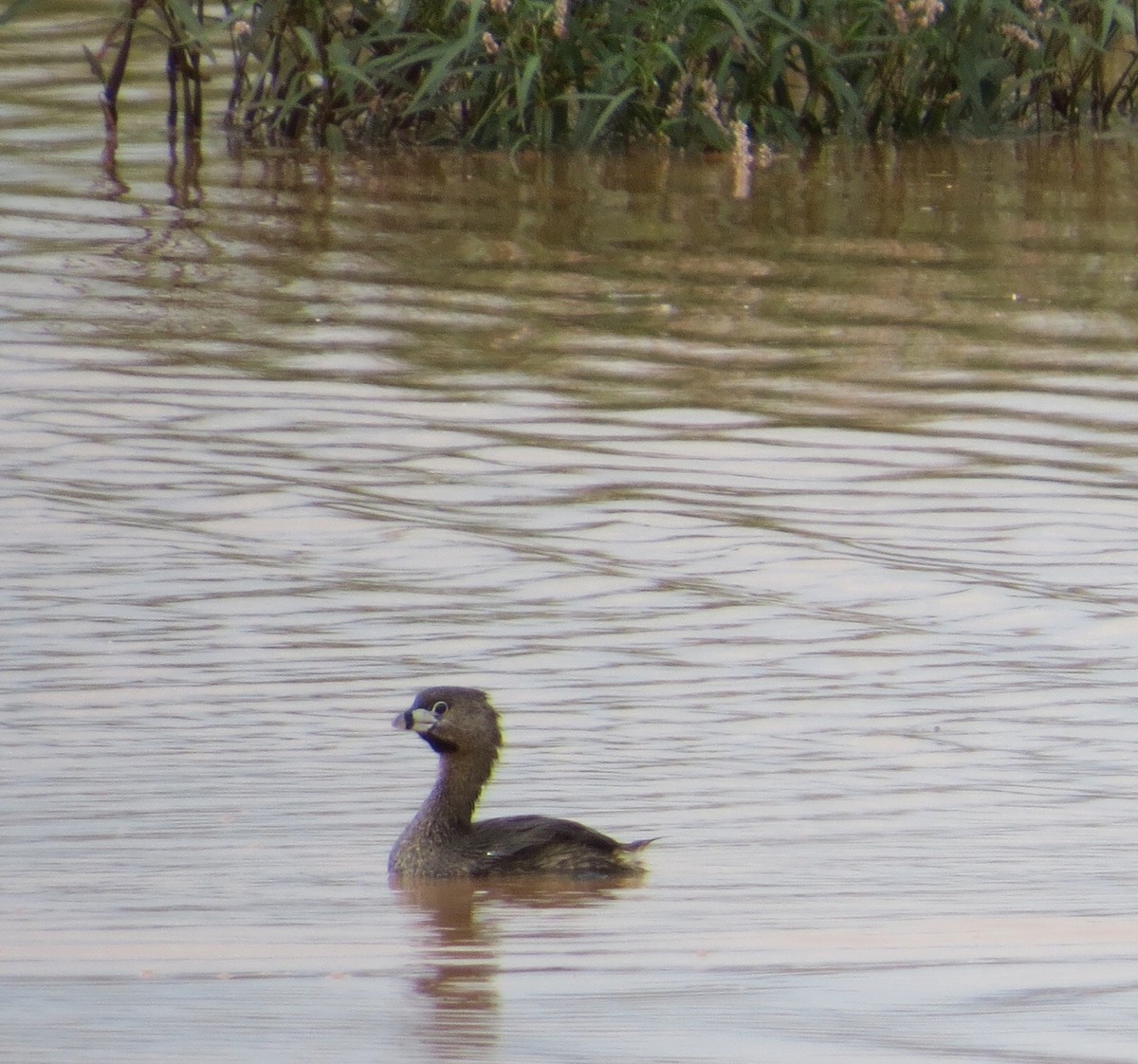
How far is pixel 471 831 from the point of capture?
4.03 m

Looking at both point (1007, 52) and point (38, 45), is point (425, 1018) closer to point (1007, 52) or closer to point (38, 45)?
point (1007, 52)

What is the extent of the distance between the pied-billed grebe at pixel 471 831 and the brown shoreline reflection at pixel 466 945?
22 millimetres

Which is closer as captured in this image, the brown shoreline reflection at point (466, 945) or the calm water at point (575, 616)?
the brown shoreline reflection at point (466, 945)

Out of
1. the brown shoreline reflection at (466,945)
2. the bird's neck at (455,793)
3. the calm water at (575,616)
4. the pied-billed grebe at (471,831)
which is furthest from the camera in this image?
the bird's neck at (455,793)

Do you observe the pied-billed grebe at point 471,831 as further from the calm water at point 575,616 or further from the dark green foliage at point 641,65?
the dark green foliage at point 641,65

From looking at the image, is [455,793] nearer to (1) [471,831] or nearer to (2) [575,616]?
(1) [471,831]

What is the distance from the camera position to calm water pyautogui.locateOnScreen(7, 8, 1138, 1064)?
10.6 ft

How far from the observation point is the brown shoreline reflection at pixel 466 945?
3.00 metres

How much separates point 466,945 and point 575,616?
A: 1662mm

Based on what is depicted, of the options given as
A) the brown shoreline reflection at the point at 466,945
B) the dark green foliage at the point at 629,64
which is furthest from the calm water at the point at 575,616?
the dark green foliage at the point at 629,64

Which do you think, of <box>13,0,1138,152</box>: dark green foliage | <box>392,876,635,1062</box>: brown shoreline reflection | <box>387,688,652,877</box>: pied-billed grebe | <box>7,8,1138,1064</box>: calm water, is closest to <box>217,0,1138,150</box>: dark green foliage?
<box>13,0,1138,152</box>: dark green foliage

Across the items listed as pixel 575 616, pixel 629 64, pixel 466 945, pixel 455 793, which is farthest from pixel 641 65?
pixel 466 945

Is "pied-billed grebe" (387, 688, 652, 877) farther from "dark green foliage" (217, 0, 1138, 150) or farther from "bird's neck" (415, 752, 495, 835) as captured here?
"dark green foliage" (217, 0, 1138, 150)

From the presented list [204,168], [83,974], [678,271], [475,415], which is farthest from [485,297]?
[83,974]
